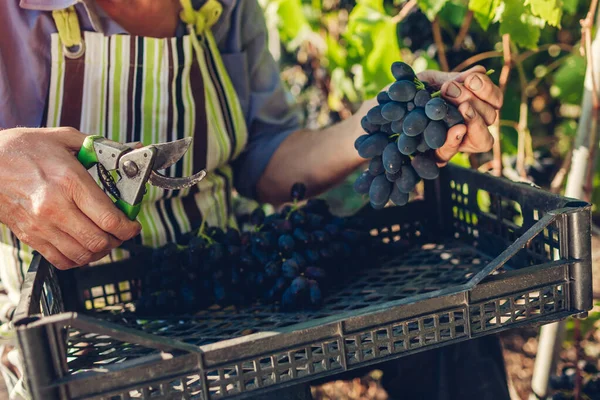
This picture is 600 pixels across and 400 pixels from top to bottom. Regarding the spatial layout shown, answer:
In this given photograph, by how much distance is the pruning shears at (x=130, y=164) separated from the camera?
865 millimetres

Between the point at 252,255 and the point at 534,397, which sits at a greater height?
the point at 252,255

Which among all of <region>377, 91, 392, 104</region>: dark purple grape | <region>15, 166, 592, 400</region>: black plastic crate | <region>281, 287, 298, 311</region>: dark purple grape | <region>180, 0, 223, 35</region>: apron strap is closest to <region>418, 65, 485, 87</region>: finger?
<region>377, 91, 392, 104</region>: dark purple grape

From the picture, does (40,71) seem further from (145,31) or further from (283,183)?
(283,183)

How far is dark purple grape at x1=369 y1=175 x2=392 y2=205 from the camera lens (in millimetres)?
1038

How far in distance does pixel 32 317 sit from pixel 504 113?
160 centimetres

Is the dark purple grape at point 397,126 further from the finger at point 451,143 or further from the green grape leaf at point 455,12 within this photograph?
the green grape leaf at point 455,12

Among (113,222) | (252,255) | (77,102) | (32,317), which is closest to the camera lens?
(32,317)

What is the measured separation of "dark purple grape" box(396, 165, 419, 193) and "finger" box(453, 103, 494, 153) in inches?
4.0

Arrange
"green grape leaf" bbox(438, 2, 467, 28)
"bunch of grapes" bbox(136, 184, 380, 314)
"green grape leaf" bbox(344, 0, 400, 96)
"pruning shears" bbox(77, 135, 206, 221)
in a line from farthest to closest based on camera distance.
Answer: "green grape leaf" bbox(344, 0, 400, 96) < "green grape leaf" bbox(438, 2, 467, 28) < "bunch of grapes" bbox(136, 184, 380, 314) < "pruning shears" bbox(77, 135, 206, 221)

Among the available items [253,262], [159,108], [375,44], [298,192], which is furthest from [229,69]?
[253,262]

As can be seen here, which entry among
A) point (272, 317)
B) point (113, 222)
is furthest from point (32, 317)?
point (272, 317)

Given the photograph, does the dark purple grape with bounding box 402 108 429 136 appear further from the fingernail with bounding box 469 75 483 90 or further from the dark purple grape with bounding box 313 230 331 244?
the dark purple grape with bounding box 313 230 331 244

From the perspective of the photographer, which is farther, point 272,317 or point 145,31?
point 145,31

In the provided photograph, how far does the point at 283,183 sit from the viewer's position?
1.52 metres
